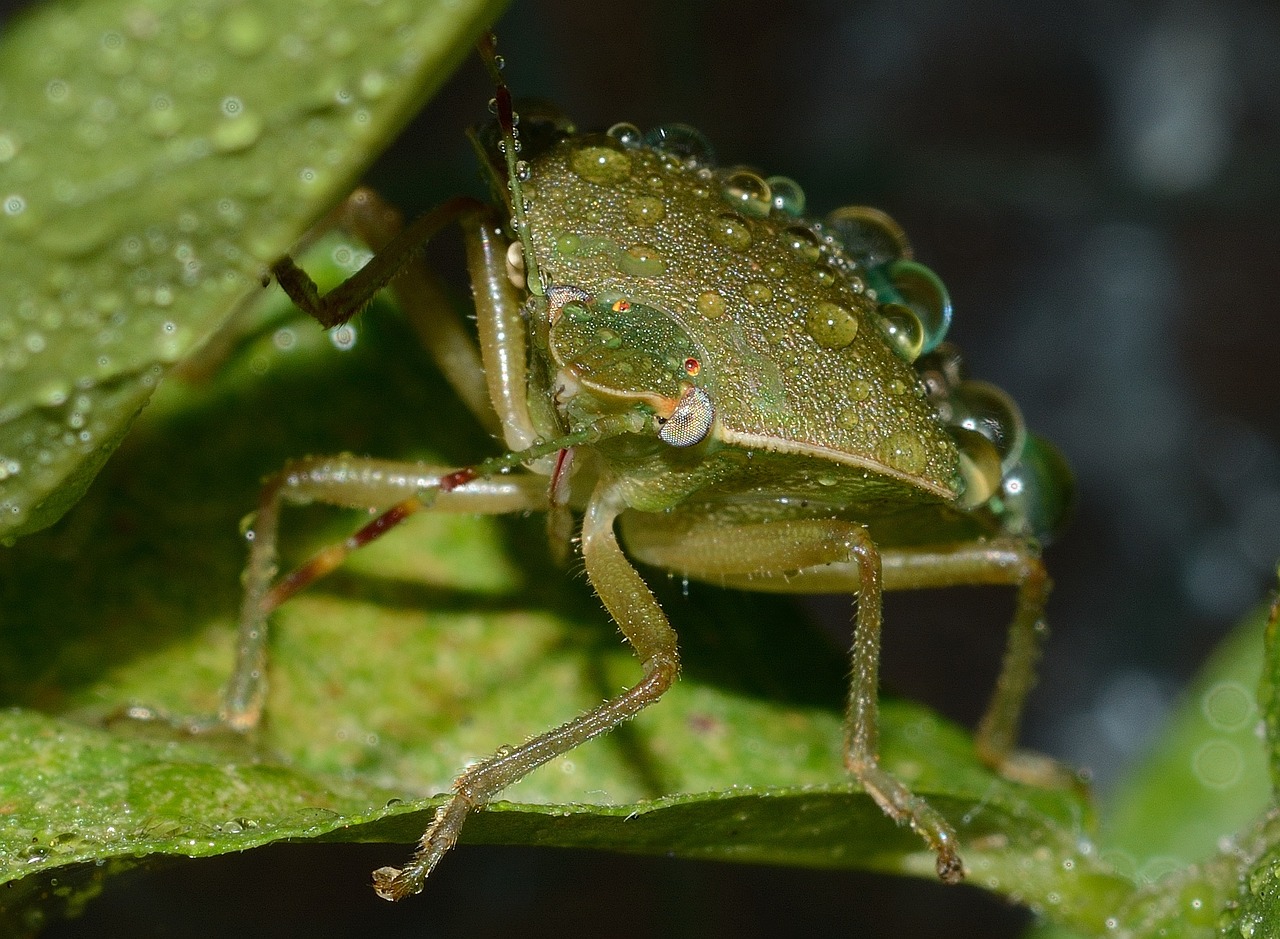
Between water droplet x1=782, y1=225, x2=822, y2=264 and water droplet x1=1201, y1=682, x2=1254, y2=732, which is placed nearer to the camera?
water droplet x1=782, y1=225, x2=822, y2=264

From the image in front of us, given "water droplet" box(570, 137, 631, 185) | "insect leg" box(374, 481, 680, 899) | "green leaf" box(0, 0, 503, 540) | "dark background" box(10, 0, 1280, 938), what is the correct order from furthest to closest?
"dark background" box(10, 0, 1280, 938) < "water droplet" box(570, 137, 631, 185) < "insect leg" box(374, 481, 680, 899) < "green leaf" box(0, 0, 503, 540)

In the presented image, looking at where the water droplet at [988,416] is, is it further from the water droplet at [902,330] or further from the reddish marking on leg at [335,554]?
the reddish marking on leg at [335,554]

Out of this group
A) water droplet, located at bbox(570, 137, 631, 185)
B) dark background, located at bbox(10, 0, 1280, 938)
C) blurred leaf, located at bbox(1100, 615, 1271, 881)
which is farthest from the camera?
dark background, located at bbox(10, 0, 1280, 938)

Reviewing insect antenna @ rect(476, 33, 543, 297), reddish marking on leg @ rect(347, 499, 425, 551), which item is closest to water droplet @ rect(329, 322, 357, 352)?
insect antenna @ rect(476, 33, 543, 297)

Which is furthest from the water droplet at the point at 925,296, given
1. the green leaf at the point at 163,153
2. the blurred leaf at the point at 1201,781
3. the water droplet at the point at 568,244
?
the green leaf at the point at 163,153

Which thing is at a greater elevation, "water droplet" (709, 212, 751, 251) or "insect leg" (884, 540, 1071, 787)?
"water droplet" (709, 212, 751, 251)

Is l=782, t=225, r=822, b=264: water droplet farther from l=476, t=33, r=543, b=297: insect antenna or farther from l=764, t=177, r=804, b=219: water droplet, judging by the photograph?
l=476, t=33, r=543, b=297: insect antenna

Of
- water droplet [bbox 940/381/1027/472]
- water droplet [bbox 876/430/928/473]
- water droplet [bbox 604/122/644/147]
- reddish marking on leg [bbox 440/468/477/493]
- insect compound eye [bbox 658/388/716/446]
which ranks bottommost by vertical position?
water droplet [bbox 940/381/1027/472]

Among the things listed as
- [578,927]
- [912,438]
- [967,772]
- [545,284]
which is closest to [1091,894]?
[967,772]
